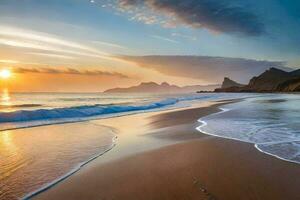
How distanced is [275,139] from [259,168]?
314cm

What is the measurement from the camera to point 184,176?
490cm

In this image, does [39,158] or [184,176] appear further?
→ [39,158]

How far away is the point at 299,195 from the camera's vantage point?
12.7ft

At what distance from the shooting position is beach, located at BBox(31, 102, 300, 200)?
4.08 meters

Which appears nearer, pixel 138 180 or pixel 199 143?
pixel 138 180

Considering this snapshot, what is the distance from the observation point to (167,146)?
787 cm

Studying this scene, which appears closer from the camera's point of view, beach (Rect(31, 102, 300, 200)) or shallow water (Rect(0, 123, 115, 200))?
beach (Rect(31, 102, 300, 200))

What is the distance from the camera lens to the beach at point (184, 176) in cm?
408

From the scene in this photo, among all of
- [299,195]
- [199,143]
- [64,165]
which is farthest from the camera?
[199,143]

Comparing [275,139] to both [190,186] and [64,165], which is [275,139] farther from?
[64,165]

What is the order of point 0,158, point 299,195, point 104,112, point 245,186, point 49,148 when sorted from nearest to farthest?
point 299,195
point 245,186
point 0,158
point 49,148
point 104,112

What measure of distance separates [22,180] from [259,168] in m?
4.32

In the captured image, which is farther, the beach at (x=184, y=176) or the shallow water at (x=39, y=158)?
the shallow water at (x=39, y=158)

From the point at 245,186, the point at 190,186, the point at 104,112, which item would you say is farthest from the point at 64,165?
the point at 104,112
